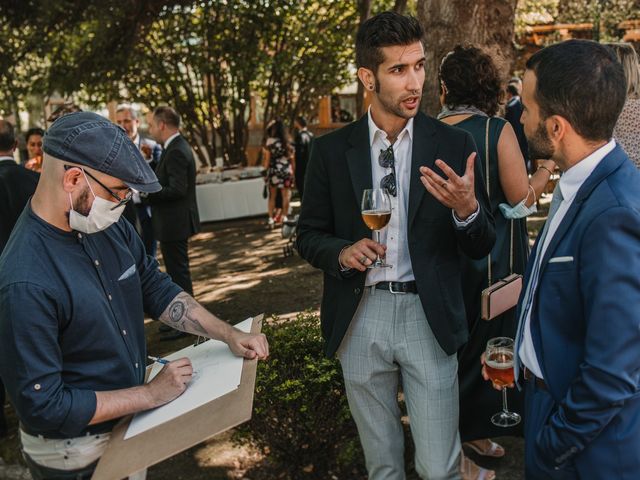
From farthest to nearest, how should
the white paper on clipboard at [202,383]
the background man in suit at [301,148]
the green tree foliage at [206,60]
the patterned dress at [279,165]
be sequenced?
the green tree foliage at [206,60] → the background man in suit at [301,148] → the patterned dress at [279,165] → the white paper on clipboard at [202,383]

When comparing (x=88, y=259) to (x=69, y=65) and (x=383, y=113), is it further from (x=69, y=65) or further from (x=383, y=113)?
(x=69, y=65)

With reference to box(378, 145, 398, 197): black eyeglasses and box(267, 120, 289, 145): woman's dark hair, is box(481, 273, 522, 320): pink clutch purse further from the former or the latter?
box(267, 120, 289, 145): woman's dark hair

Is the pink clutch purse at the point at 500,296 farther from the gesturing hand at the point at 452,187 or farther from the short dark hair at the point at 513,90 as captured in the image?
the short dark hair at the point at 513,90

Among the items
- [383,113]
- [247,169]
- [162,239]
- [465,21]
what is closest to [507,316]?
[383,113]

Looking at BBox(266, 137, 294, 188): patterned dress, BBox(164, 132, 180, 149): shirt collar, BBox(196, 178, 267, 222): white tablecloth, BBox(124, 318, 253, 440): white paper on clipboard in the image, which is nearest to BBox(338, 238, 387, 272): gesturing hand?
BBox(124, 318, 253, 440): white paper on clipboard

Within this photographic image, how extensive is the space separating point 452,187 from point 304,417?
1.85m

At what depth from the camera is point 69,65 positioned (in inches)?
665

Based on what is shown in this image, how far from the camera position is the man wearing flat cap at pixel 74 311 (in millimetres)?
1923

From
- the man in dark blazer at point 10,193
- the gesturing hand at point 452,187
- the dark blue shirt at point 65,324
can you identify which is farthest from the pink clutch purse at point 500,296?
the man in dark blazer at point 10,193

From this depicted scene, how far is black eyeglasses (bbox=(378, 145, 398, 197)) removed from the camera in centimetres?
273

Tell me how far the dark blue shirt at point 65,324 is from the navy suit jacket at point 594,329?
1.36 m

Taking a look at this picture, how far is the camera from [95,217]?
2104 millimetres

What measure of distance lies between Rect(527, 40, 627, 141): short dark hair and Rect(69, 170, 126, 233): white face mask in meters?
1.39

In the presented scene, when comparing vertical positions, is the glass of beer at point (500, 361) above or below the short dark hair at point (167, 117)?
below
